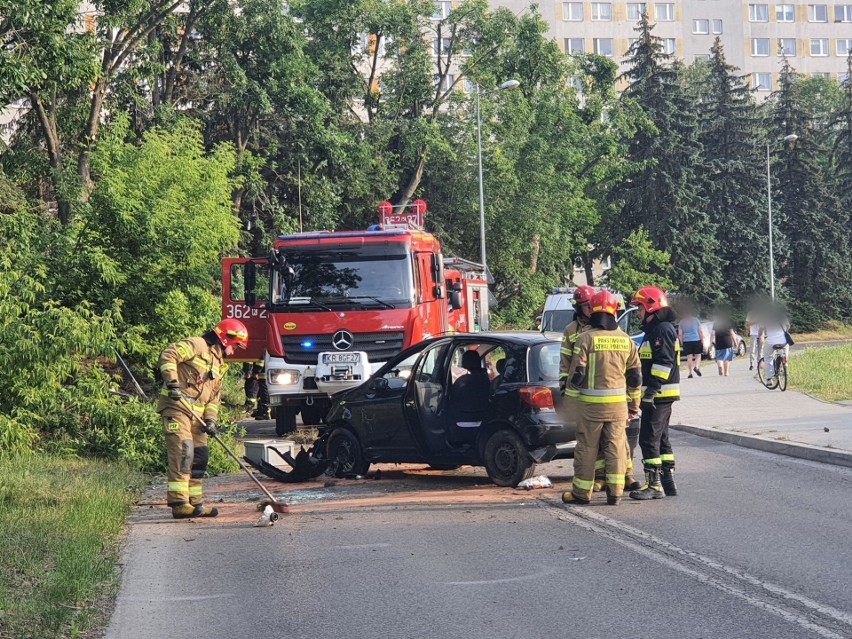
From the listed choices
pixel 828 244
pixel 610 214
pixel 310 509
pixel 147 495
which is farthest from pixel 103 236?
pixel 828 244

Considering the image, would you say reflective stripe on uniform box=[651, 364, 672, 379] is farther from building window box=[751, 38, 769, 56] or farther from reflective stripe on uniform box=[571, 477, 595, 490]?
building window box=[751, 38, 769, 56]

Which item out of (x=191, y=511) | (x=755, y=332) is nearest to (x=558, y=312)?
(x=755, y=332)

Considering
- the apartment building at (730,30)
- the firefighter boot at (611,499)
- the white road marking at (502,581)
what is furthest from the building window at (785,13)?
the white road marking at (502,581)

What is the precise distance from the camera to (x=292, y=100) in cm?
3812

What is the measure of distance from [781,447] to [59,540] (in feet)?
28.7

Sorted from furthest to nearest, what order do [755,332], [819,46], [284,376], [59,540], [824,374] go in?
1. [819,46]
2. [755,332]
3. [824,374]
4. [284,376]
5. [59,540]

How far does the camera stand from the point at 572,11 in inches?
3428

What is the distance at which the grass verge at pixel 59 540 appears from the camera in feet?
21.7

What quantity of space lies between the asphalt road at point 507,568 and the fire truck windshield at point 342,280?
5.58 metres

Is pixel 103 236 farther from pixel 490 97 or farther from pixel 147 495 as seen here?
pixel 490 97

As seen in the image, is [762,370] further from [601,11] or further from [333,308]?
[601,11]

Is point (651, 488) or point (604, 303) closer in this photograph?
point (604, 303)

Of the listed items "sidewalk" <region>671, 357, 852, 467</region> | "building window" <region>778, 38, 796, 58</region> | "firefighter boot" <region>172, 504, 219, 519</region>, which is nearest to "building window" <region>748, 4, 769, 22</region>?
"building window" <region>778, 38, 796, 58</region>

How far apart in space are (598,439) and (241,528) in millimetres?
3239
